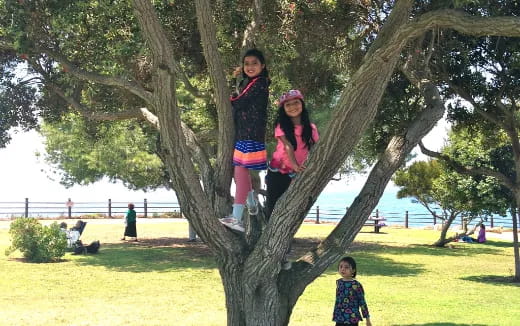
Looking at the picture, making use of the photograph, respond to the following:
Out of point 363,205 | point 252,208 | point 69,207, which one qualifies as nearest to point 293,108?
point 252,208

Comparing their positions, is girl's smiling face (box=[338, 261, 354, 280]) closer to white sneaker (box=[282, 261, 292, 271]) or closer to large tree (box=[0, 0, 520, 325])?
large tree (box=[0, 0, 520, 325])

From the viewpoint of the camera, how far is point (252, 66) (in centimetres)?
534

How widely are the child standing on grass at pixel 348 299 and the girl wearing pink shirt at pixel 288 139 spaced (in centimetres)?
123

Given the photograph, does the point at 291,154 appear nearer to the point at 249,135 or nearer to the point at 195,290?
the point at 249,135

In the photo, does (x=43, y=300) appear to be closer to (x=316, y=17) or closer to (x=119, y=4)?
(x=119, y=4)

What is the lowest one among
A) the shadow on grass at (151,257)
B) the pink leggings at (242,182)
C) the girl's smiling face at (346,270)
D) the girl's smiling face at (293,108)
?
the shadow on grass at (151,257)

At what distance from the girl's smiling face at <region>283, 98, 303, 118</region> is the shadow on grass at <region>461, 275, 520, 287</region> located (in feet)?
37.1

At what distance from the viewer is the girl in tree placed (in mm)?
5250

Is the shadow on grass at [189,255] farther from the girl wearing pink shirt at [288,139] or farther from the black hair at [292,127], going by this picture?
the black hair at [292,127]

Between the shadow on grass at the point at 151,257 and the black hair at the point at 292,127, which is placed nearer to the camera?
the black hair at the point at 292,127

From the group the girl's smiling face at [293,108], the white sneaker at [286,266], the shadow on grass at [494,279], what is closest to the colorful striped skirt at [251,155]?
the girl's smiling face at [293,108]

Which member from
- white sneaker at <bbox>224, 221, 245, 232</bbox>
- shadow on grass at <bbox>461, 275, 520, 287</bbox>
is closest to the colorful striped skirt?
white sneaker at <bbox>224, 221, 245, 232</bbox>

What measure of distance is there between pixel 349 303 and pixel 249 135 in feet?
7.22

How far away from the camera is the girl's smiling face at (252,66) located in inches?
210
